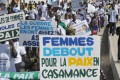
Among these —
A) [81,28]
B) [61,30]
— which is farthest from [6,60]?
[81,28]

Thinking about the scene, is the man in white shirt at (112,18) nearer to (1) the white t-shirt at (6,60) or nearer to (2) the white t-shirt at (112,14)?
(2) the white t-shirt at (112,14)

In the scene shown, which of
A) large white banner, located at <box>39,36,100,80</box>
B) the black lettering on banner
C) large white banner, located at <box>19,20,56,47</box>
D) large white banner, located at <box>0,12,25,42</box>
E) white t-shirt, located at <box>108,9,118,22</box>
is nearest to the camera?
large white banner, located at <box>39,36,100,80</box>

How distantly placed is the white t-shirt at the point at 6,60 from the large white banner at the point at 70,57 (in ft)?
5.96

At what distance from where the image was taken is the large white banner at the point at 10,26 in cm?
1328

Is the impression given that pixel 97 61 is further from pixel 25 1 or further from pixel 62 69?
pixel 25 1

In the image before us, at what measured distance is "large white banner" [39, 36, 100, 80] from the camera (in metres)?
9.41

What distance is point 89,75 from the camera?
9547 mm

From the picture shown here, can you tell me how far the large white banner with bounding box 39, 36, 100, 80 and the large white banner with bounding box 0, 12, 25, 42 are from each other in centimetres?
378

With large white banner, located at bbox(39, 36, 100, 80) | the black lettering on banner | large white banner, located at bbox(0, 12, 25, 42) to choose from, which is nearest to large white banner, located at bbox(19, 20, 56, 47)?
large white banner, located at bbox(0, 12, 25, 42)

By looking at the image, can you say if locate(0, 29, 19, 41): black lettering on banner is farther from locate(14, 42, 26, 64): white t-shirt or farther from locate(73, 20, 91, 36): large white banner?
locate(73, 20, 91, 36): large white banner

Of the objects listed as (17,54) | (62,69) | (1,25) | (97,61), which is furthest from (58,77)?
(1,25)

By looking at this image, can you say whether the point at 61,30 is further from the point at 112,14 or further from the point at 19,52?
the point at 112,14

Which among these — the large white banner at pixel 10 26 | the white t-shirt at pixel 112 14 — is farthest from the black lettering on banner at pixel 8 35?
the white t-shirt at pixel 112 14

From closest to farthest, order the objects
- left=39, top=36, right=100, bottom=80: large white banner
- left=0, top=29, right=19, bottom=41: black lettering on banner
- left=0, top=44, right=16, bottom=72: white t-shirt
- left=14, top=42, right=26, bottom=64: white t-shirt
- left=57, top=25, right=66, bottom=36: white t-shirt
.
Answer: left=39, top=36, right=100, bottom=80: large white banner → left=0, top=44, right=16, bottom=72: white t-shirt → left=14, top=42, right=26, bottom=64: white t-shirt → left=0, top=29, right=19, bottom=41: black lettering on banner → left=57, top=25, right=66, bottom=36: white t-shirt
